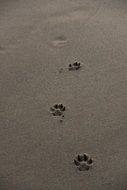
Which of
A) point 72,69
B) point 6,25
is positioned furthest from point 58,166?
point 6,25

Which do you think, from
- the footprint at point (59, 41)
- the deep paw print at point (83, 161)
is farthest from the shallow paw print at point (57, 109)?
the footprint at point (59, 41)

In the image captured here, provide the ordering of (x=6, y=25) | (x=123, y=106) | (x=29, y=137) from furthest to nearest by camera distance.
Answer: (x=6, y=25)
(x=123, y=106)
(x=29, y=137)

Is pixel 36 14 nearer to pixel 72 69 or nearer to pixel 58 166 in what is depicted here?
pixel 72 69

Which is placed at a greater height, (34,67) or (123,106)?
A: (34,67)

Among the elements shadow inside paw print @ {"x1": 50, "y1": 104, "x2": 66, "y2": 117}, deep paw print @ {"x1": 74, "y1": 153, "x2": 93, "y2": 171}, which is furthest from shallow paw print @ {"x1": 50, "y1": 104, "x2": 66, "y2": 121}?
deep paw print @ {"x1": 74, "y1": 153, "x2": 93, "y2": 171}

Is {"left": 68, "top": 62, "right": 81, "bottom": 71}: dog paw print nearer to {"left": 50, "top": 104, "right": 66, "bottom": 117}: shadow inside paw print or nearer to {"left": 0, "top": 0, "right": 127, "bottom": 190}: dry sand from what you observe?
{"left": 0, "top": 0, "right": 127, "bottom": 190}: dry sand

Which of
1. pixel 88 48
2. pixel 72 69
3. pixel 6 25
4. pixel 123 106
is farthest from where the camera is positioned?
pixel 6 25

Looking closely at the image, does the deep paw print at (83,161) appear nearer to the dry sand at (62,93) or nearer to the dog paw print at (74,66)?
the dry sand at (62,93)
